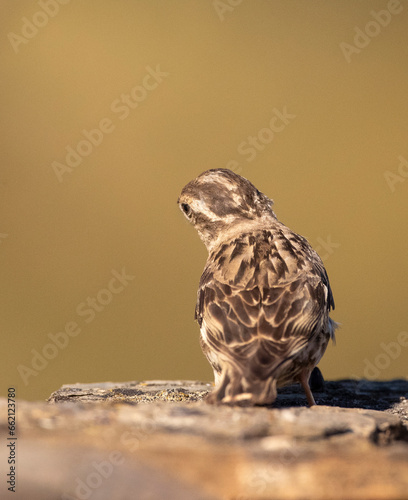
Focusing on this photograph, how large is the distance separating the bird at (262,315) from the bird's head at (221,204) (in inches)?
13.3

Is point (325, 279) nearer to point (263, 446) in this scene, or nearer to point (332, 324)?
point (332, 324)

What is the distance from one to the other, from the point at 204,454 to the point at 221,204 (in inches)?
179

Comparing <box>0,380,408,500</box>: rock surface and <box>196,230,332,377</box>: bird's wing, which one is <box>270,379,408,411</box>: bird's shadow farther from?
<box>0,380,408,500</box>: rock surface

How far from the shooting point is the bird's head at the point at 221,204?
22.9 ft

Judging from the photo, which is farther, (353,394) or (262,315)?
(353,394)

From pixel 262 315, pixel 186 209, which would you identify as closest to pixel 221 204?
pixel 186 209

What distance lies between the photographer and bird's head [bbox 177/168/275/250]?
275 inches

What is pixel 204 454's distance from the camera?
2.67 metres

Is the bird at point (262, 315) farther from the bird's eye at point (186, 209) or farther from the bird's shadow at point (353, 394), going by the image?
the bird's eye at point (186, 209)

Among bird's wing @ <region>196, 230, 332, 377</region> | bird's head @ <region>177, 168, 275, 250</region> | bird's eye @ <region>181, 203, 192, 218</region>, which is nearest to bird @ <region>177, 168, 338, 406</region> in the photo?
bird's wing @ <region>196, 230, 332, 377</region>

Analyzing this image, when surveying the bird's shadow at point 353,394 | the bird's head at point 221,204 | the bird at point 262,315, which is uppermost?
the bird's head at point 221,204

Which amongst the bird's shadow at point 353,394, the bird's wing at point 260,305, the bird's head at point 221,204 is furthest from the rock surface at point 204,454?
the bird's head at point 221,204

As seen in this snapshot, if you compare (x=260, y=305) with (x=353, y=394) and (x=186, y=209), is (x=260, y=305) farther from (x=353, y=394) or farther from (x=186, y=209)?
(x=186, y=209)

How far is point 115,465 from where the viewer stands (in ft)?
8.32
